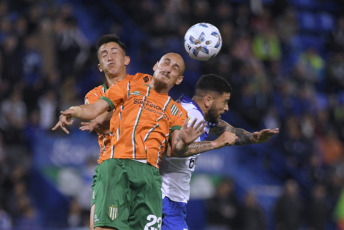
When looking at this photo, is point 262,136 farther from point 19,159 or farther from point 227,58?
point 227,58

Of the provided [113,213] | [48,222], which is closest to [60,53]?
[48,222]

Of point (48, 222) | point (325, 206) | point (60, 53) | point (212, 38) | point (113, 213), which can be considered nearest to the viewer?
point (113, 213)

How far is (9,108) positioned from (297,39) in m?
11.2

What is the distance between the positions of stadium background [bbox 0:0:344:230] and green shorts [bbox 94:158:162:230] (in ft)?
20.4

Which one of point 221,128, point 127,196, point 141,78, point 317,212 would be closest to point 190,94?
point 317,212

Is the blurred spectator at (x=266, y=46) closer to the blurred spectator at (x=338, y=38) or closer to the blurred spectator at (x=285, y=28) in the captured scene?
the blurred spectator at (x=285, y=28)

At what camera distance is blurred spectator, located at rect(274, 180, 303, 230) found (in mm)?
14156

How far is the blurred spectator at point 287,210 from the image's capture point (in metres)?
14.2

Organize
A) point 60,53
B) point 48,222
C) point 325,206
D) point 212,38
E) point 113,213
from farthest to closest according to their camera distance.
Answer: point 325,206
point 60,53
point 48,222
point 212,38
point 113,213

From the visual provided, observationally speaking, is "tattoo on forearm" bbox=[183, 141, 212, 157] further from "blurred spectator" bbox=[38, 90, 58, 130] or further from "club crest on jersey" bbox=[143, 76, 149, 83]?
"blurred spectator" bbox=[38, 90, 58, 130]

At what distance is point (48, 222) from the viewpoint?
1245 cm

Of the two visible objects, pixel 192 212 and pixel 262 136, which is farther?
pixel 192 212

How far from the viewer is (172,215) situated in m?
6.98

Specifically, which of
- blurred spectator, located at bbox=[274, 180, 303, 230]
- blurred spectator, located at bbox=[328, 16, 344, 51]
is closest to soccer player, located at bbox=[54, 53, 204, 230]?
blurred spectator, located at bbox=[274, 180, 303, 230]
